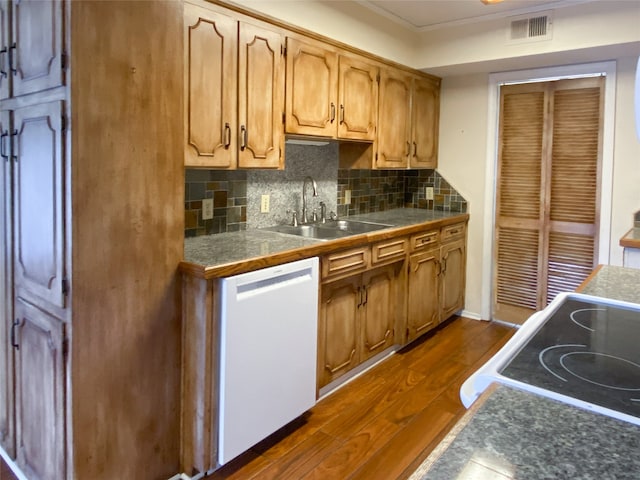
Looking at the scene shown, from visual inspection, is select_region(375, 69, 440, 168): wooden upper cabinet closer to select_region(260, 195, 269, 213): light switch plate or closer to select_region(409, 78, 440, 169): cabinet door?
select_region(409, 78, 440, 169): cabinet door

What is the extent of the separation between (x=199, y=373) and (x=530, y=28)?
3123mm

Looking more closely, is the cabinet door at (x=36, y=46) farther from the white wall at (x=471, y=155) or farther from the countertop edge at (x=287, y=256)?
the white wall at (x=471, y=155)

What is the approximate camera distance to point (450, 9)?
337 centimetres

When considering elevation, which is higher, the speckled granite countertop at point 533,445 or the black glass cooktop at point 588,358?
the black glass cooktop at point 588,358

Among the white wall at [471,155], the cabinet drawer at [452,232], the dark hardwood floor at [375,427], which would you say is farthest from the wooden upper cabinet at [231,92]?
the white wall at [471,155]

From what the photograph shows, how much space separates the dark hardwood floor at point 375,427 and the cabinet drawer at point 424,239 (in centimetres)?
78

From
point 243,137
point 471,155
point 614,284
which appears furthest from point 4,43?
point 471,155

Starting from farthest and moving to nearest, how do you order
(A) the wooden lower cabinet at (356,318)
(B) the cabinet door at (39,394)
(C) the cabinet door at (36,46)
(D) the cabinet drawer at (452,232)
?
(D) the cabinet drawer at (452,232), (A) the wooden lower cabinet at (356,318), (B) the cabinet door at (39,394), (C) the cabinet door at (36,46)

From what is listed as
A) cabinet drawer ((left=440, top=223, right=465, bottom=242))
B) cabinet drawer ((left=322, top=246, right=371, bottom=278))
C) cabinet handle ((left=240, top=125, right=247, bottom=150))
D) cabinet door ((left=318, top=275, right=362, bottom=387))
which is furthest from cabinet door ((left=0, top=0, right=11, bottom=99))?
cabinet drawer ((left=440, top=223, right=465, bottom=242))

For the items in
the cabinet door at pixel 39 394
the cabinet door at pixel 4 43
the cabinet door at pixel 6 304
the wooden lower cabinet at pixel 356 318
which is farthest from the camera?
the wooden lower cabinet at pixel 356 318

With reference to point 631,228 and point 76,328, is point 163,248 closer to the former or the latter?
point 76,328

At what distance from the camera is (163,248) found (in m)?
1.92

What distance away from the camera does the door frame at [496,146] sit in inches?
135

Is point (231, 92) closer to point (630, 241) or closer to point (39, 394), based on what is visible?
point (39, 394)
